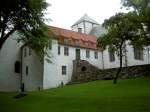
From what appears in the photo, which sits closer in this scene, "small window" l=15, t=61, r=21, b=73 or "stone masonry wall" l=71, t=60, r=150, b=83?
"stone masonry wall" l=71, t=60, r=150, b=83

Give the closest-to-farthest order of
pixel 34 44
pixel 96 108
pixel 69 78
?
pixel 96 108, pixel 34 44, pixel 69 78

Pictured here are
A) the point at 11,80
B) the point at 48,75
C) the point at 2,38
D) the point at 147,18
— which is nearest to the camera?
the point at 147,18

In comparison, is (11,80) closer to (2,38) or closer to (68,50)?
(68,50)

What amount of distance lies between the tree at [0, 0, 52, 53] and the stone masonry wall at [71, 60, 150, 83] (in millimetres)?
11880

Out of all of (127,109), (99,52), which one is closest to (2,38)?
(127,109)

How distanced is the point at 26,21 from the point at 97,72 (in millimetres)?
16240

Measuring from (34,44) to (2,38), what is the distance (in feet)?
12.7

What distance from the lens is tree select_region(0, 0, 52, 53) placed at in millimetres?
29406

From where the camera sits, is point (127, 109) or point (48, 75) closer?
point (127, 109)

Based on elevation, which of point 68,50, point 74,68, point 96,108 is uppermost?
point 68,50

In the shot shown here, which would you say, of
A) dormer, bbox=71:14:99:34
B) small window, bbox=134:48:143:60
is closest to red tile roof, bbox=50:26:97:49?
small window, bbox=134:48:143:60

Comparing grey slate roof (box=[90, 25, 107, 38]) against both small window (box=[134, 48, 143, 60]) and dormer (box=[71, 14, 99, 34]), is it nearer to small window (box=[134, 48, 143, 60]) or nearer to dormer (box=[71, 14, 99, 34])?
dormer (box=[71, 14, 99, 34])

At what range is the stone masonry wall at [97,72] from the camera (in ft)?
123

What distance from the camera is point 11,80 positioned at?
51375 mm
